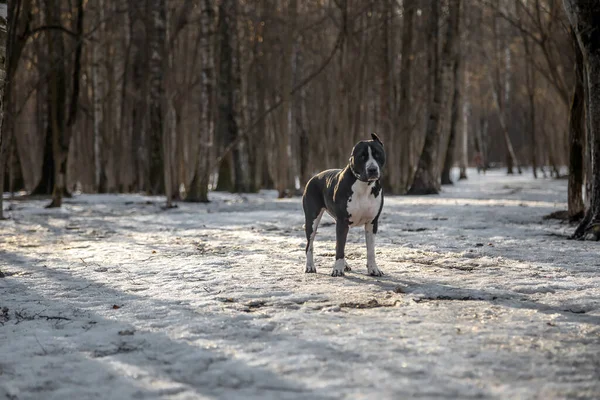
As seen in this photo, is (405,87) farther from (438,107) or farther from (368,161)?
(368,161)

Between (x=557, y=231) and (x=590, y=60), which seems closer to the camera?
(x=590, y=60)

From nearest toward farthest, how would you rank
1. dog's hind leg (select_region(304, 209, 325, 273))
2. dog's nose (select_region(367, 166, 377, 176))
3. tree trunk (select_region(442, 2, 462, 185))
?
dog's nose (select_region(367, 166, 377, 176)), dog's hind leg (select_region(304, 209, 325, 273)), tree trunk (select_region(442, 2, 462, 185))

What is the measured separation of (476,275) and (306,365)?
3.03 m

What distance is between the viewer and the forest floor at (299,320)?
3189 millimetres

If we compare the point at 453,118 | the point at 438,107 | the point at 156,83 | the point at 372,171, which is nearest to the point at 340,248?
the point at 372,171

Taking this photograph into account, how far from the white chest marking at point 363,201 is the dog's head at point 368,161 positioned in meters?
0.13

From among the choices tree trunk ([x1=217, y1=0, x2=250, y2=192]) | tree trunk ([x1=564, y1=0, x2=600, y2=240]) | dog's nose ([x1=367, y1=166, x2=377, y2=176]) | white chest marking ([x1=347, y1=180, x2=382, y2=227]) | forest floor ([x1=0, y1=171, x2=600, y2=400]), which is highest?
tree trunk ([x1=217, y1=0, x2=250, y2=192])

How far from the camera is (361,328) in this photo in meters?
4.10

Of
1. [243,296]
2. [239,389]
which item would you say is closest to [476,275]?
[243,296]

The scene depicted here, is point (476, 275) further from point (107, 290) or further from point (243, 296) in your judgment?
point (107, 290)

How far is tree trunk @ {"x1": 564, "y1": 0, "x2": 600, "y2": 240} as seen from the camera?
7910 mm

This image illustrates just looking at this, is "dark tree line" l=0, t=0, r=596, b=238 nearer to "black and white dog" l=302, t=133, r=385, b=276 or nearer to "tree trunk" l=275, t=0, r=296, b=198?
"tree trunk" l=275, t=0, r=296, b=198

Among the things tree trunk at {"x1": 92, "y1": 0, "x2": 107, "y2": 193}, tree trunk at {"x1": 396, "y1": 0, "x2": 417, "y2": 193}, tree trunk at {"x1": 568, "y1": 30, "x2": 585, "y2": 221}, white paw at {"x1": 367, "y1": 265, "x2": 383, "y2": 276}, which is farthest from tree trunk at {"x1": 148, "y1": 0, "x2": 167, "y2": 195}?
white paw at {"x1": 367, "y1": 265, "x2": 383, "y2": 276}

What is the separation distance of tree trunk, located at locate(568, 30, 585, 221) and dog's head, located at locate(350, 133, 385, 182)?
5.33 m
